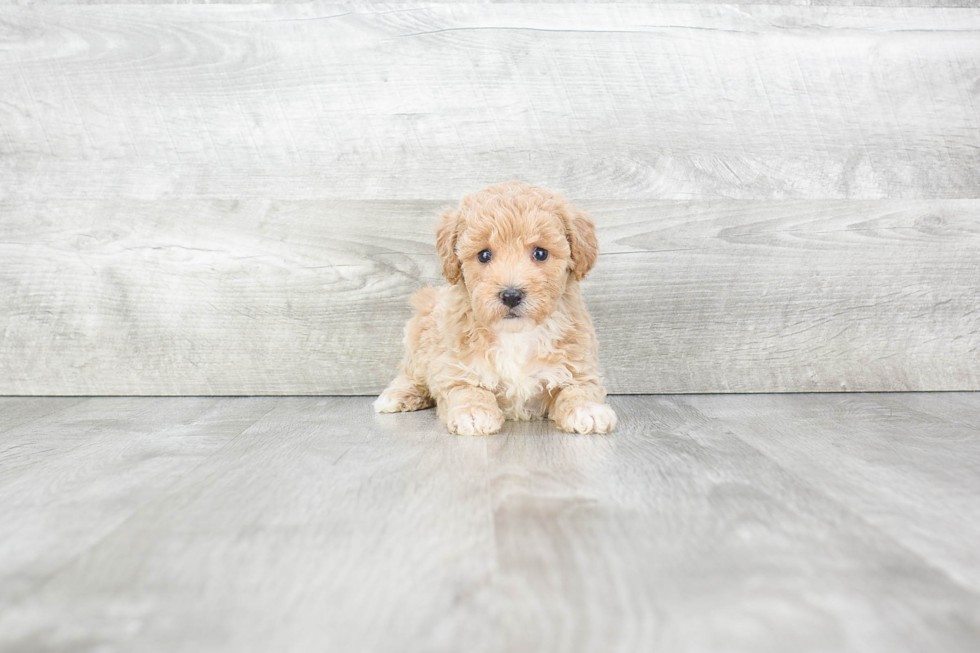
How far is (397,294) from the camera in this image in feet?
8.13

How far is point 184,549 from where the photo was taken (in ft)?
3.45

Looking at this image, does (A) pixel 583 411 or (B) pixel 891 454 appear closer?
(B) pixel 891 454

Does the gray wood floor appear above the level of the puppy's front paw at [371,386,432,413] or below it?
above

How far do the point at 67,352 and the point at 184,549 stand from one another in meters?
1.76

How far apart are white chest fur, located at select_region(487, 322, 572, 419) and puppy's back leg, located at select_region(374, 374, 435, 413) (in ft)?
1.22

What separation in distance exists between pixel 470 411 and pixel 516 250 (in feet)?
1.41

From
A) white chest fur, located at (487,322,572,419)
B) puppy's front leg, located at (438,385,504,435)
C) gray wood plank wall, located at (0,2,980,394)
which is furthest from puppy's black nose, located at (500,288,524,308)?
gray wood plank wall, located at (0,2,980,394)

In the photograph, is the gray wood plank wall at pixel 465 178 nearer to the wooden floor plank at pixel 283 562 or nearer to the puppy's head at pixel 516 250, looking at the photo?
the puppy's head at pixel 516 250

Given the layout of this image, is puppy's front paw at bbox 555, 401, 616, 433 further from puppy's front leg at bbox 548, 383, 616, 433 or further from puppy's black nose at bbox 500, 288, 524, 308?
puppy's black nose at bbox 500, 288, 524, 308

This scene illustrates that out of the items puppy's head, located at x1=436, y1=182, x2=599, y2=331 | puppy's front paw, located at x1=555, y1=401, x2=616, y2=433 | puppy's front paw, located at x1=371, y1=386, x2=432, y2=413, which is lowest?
puppy's front paw, located at x1=371, y1=386, x2=432, y2=413

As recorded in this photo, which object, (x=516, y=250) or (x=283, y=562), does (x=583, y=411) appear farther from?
(x=283, y=562)

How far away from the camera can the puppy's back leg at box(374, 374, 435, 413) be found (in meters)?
2.20

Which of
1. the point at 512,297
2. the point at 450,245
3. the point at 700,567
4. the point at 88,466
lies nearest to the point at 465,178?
the point at 450,245

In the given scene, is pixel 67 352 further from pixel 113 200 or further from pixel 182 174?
pixel 182 174
